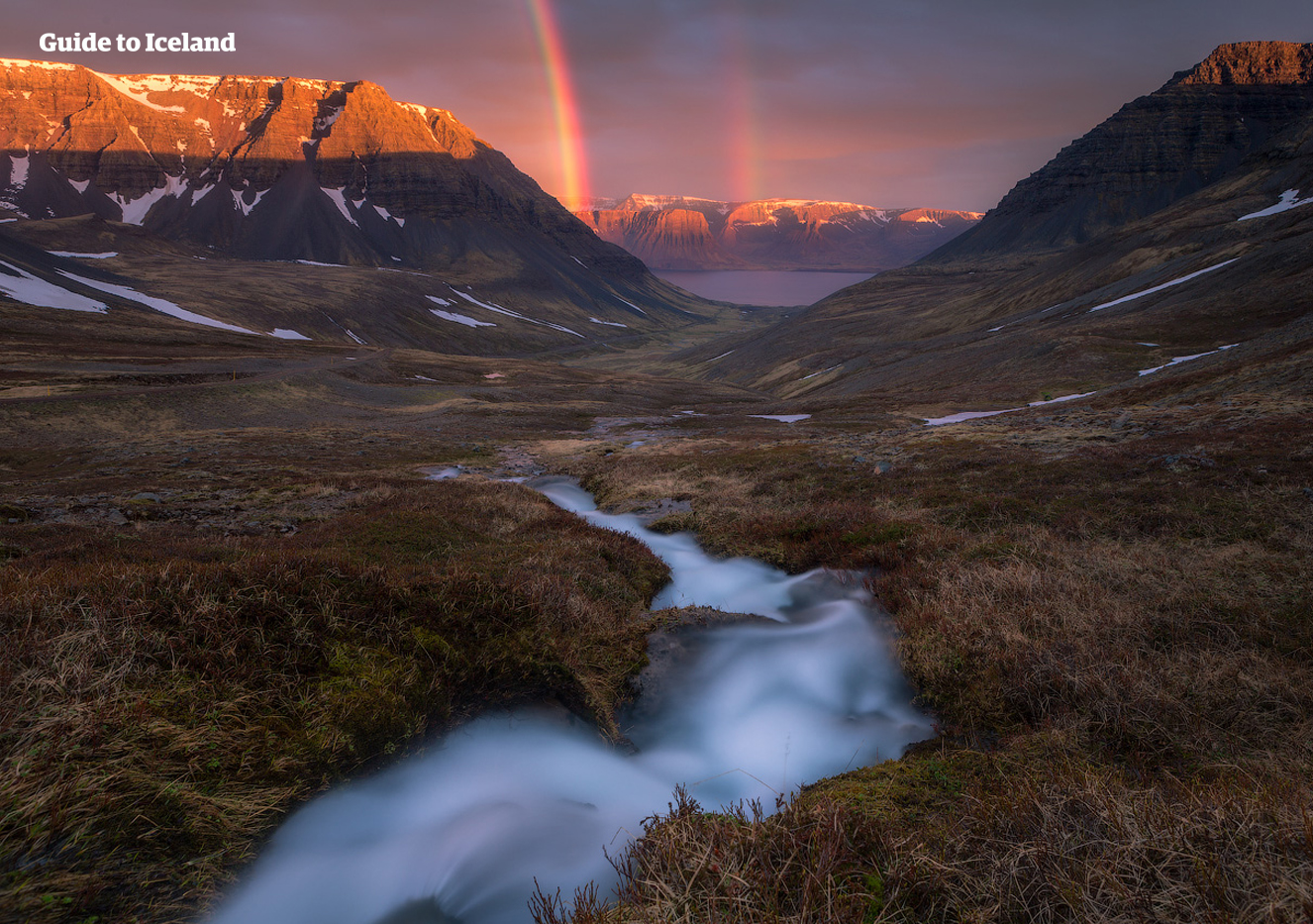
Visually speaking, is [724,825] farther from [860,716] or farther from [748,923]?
[860,716]

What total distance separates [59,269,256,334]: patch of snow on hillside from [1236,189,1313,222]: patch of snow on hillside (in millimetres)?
201782

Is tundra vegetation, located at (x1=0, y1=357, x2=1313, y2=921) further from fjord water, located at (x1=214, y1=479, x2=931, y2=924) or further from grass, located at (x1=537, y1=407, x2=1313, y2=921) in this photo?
fjord water, located at (x1=214, y1=479, x2=931, y2=924)

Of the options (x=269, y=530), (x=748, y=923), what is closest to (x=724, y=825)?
(x=748, y=923)

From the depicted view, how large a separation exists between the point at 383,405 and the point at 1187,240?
146m

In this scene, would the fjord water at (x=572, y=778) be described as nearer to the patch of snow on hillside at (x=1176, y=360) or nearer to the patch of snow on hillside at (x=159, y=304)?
the patch of snow on hillside at (x=1176, y=360)

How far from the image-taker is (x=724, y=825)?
14.4ft

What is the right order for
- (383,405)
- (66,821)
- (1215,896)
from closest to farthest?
1. (1215,896)
2. (66,821)
3. (383,405)

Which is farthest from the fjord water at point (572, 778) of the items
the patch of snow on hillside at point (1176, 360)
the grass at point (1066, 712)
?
the patch of snow on hillside at point (1176, 360)

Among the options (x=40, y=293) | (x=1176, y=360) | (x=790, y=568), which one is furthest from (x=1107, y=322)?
(x=40, y=293)

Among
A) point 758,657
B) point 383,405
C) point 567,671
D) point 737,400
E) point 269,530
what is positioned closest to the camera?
point 567,671

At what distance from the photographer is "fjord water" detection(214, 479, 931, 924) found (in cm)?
519

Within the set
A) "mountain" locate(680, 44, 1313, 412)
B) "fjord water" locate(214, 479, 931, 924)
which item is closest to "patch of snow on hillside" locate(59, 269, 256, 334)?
"mountain" locate(680, 44, 1313, 412)

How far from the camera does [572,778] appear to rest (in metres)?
6.98

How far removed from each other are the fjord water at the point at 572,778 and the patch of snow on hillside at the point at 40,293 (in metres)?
136
